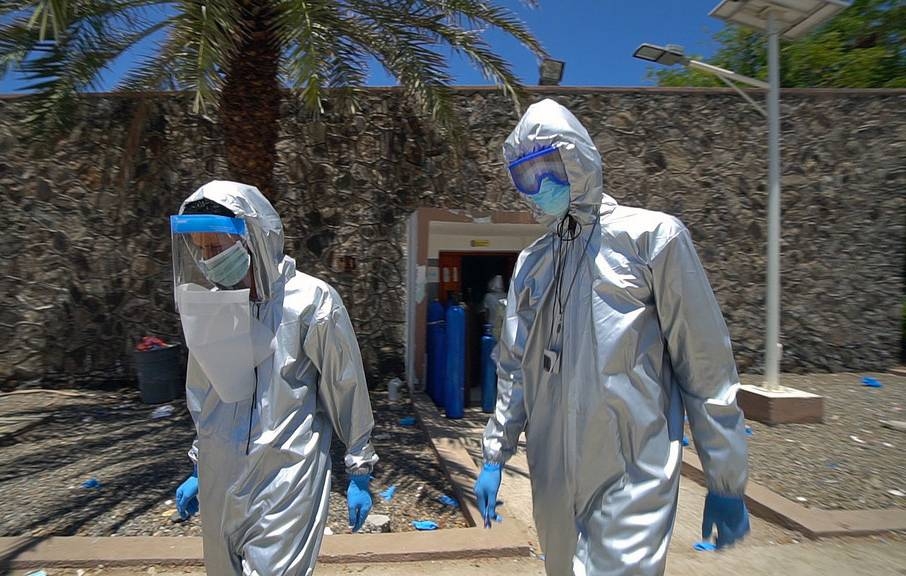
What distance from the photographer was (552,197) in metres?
1.99

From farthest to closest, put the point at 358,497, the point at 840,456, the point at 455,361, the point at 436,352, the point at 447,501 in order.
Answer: the point at 436,352
the point at 455,361
the point at 840,456
the point at 447,501
the point at 358,497

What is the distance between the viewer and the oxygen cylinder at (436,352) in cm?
627

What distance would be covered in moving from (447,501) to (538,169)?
110 inches

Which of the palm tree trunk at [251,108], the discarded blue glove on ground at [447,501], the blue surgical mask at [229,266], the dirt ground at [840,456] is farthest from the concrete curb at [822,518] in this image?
the palm tree trunk at [251,108]

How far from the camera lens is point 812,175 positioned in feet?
26.8

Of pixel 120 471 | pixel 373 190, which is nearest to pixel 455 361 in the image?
pixel 373 190

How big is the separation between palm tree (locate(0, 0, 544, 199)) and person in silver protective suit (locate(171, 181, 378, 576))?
9.37ft

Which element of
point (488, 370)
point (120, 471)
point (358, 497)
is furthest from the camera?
point (488, 370)

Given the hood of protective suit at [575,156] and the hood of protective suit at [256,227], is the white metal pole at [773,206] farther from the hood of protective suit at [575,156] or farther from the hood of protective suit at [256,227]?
the hood of protective suit at [256,227]

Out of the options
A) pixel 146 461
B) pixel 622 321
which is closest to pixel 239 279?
pixel 622 321

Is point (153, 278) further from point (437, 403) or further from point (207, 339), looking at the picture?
point (207, 339)

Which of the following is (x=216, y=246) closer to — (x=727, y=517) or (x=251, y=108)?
(x=727, y=517)

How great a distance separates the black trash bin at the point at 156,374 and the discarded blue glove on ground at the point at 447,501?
4205 mm

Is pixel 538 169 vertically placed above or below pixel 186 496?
above
